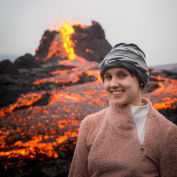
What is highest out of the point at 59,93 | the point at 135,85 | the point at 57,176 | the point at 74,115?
the point at 135,85

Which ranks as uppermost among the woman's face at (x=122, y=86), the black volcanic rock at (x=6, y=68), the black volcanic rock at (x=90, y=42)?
the black volcanic rock at (x=90, y=42)

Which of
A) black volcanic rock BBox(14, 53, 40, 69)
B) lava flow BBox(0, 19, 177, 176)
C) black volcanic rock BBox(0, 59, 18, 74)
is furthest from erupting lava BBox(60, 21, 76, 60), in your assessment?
lava flow BBox(0, 19, 177, 176)

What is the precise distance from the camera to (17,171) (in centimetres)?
405

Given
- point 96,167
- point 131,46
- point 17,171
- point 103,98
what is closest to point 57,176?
point 17,171

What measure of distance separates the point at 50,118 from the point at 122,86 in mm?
6519

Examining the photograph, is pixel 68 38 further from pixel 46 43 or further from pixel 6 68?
pixel 6 68

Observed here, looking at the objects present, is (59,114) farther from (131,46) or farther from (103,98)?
(131,46)

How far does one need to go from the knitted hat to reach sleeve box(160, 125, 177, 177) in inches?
22.3

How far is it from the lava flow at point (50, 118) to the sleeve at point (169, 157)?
13.1ft

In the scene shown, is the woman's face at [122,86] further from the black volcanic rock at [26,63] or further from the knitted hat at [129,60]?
the black volcanic rock at [26,63]

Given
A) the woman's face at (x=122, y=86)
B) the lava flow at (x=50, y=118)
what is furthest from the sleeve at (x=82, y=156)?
the lava flow at (x=50, y=118)

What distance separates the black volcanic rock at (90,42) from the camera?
109ft

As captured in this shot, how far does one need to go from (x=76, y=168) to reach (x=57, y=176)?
2969 mm

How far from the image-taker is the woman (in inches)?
48.8
